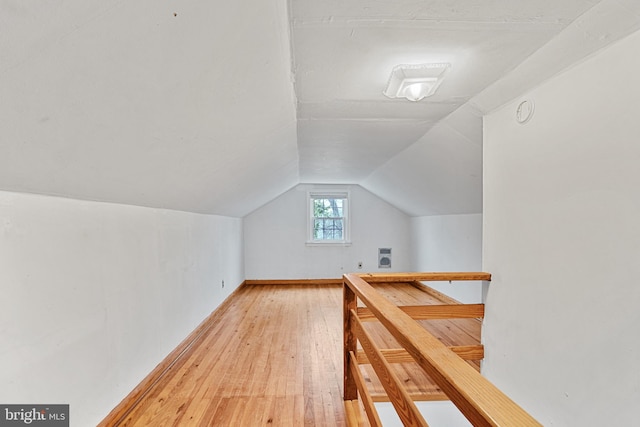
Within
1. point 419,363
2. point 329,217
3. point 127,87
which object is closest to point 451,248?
point 329,217

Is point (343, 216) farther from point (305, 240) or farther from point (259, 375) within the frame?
point (259, 375)

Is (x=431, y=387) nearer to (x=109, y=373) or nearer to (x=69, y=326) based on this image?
(x=109, y=373)

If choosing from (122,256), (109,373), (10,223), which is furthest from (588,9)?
(109,373)

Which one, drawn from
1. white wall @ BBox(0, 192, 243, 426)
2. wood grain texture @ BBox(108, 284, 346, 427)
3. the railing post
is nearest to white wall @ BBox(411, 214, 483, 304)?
wood grain texture @ BBox(108, 284, 346, 427)

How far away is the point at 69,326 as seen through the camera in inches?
54.5

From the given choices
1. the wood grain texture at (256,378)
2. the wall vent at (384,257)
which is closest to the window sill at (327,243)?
the wall vent at (384,257)

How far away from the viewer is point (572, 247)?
4.36 feet

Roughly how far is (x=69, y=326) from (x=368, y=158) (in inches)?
118

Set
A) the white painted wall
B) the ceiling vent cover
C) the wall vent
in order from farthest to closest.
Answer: the wall vent, the white painted wall, the ceiling vent cover

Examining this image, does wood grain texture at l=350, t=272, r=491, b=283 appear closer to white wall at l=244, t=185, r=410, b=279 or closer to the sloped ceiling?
the sloped ceiling

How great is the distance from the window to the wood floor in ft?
7.06

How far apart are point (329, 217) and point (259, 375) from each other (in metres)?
3.93

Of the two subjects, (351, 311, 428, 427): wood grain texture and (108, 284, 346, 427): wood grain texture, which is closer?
(351, 311, 428, 427): wood grain texture

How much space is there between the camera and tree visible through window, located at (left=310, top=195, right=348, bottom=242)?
6.01 meters
